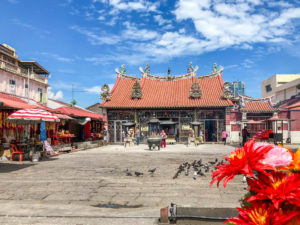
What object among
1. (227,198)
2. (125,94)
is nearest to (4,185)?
(227,198)

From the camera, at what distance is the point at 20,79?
22.2 m

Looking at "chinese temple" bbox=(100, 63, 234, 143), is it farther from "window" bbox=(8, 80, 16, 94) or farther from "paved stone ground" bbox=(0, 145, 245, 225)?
"paved stone ground" bbox=(0, 145, 245, 225)

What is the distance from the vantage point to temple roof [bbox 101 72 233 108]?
86.3 ft

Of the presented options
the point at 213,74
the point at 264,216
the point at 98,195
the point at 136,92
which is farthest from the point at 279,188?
the point at 213,74

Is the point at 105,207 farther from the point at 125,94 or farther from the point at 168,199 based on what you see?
the point at 125,94

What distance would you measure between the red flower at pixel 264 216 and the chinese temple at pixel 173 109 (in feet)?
77.5

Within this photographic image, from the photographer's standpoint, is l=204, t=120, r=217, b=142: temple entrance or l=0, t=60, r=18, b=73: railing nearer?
l=0, t=60, r=18, b=73: railing

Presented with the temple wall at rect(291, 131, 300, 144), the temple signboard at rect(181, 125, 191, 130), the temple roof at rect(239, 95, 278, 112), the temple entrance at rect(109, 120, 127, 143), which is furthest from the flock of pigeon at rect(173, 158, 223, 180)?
the temple wall at rect(291, 131, 300, 144)

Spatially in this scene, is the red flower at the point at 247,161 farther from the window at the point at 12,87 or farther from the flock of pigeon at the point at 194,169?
the window at the point at 12,87

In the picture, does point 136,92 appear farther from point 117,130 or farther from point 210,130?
point 210,130

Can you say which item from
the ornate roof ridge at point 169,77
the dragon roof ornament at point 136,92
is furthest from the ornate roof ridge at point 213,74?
the dragon roof ornament at point 136,92

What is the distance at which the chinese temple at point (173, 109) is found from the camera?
25.8 m

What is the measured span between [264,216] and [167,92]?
27470 millimetres

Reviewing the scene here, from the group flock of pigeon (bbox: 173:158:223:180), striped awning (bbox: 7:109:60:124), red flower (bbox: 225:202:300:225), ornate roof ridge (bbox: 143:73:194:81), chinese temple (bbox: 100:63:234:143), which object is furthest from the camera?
ornate roof ridge (bbox: 143:73:194:81)
